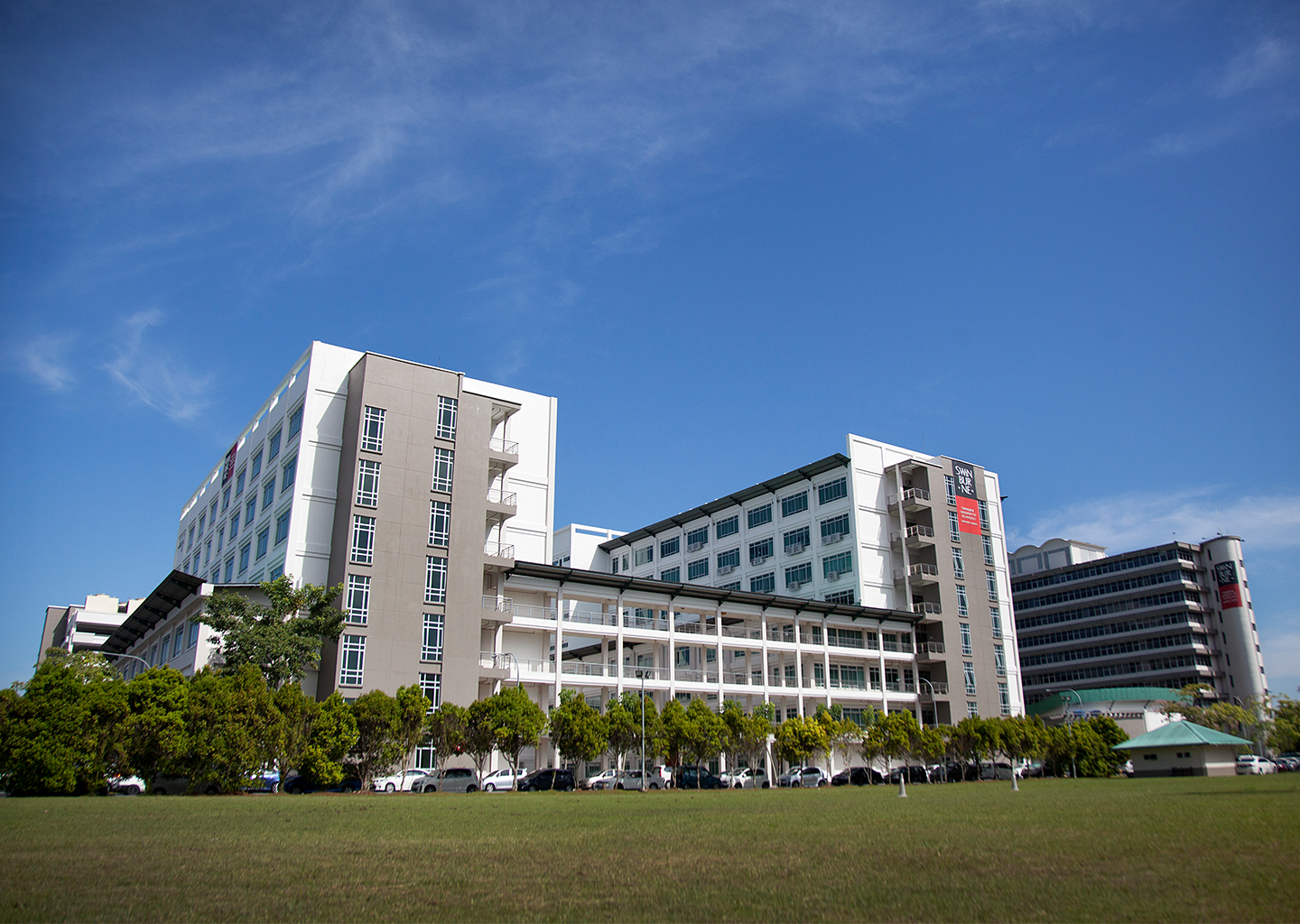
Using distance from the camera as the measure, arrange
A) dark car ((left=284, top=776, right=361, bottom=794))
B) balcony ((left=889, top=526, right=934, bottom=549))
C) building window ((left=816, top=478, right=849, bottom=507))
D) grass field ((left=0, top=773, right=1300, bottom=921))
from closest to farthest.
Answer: grass field ((left=0, top=773, right=1300, bottom=921))
dark car ((left=284, top=776, right=361, bottom=794))
balcony ((left=889, top=526, right=934, bottom=549))
building window ((left=816, top=478, right=849, bottom=507))

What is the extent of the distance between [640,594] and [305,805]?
4075 cm

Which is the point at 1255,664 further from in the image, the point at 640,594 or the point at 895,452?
the point at 640,594

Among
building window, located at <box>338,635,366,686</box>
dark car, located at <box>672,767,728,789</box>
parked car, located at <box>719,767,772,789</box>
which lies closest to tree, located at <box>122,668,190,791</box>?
building window, located at <box>338,635,366,686</box>

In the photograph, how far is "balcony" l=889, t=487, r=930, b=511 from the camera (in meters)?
80.8

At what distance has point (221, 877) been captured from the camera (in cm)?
1129

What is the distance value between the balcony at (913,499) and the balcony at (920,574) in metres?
5.06

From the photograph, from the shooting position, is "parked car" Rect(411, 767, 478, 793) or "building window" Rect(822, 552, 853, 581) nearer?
"parked car" Rect(411, 767, 478, 793)

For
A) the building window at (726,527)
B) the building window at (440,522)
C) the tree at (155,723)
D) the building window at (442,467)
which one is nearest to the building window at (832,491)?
the building window at (726,527)

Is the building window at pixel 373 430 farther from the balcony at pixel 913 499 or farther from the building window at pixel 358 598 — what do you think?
the balcony at pixel 913 499

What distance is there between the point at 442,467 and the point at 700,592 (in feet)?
68.9

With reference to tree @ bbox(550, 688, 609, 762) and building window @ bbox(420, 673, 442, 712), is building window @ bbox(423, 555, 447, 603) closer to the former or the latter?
building window @ bbox(420, 673, 442, 712)

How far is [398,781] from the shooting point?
46.0 meters

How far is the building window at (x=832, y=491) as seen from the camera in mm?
81438

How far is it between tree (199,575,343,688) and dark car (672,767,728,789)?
20.4 metres
